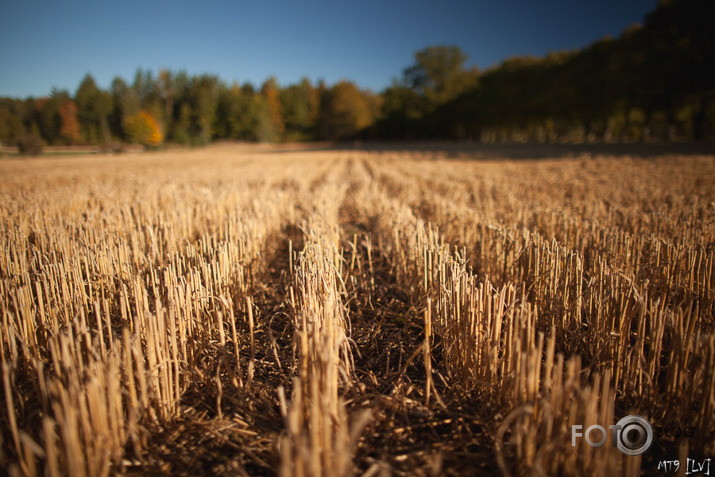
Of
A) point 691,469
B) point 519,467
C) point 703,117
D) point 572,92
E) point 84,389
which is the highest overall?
point 572,92

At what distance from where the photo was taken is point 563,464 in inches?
50.6

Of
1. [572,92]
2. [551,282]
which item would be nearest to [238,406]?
[551,282]

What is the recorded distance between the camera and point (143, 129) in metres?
46.2

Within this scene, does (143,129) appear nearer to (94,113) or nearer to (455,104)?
(94,113)

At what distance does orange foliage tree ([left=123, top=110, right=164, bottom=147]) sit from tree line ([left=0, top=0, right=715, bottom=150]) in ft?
0.56

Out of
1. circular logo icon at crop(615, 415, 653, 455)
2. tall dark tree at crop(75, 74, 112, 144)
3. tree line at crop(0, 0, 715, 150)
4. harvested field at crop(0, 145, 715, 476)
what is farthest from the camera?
tall dark tree at crop(75, 74, 112, 144)

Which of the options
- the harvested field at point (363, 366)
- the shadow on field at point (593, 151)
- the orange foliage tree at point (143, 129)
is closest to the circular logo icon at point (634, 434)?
the harvested field at point (363, 366)

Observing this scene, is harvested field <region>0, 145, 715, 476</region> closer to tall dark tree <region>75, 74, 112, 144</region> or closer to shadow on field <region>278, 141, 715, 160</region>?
shadow on field <region>278, 141, 715, 160</region>

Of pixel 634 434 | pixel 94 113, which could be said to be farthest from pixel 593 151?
pixel 94 113

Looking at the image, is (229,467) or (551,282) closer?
(229,467)

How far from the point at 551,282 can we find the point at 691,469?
127 centimetres

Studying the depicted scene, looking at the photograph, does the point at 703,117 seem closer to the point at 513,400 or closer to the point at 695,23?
the point at 695,23

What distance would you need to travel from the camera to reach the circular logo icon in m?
1.44

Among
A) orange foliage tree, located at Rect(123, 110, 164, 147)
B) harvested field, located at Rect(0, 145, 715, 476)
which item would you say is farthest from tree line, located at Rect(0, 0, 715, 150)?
harvested field, located at Rect(0, 145, 715, 476)
